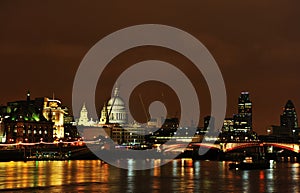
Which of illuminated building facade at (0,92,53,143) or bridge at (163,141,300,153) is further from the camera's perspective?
illuminated building facade at (0,92,53,143)

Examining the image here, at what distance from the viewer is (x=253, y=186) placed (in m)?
51.6

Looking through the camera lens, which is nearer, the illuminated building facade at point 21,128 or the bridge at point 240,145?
the bridge at point 240,145

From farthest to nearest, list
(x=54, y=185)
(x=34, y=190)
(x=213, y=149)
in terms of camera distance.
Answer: (x=213, y=149) → (x=54, y=185) → (x=34, y=190)

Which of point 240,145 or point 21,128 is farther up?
point 21,128

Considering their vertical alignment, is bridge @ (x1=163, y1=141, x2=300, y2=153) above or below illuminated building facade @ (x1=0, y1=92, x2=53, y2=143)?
below

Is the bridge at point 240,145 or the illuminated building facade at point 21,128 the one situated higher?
the illuminated building facade at point 21,128

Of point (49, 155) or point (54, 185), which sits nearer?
point (54, 185)

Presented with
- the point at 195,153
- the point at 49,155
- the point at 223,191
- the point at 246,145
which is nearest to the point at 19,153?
the point at 49,155

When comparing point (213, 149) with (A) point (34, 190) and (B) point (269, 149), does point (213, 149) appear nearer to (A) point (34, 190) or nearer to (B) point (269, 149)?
(B) point (269, 149)

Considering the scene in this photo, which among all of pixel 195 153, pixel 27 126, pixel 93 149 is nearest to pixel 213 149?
pixel 195 153

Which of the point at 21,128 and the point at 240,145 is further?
the point at 21,128

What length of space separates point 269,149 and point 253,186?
11836cm

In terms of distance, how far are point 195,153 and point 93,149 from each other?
1358 inches

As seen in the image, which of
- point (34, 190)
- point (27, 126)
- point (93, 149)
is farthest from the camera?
point (27, 126)
